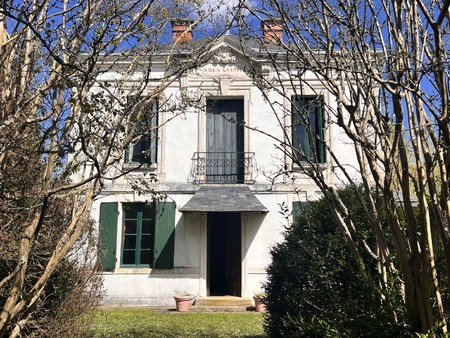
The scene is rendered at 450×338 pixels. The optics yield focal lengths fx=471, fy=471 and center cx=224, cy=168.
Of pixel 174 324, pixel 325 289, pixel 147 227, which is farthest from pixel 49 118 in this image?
pixel 147 227

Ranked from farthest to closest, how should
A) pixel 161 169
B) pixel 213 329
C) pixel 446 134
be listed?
pixel 161 169 → pixel 213 329 → pixel 446 134

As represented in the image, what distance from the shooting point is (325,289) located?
5172mm

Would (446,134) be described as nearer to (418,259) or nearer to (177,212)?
(418,259)

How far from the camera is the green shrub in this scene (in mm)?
3529

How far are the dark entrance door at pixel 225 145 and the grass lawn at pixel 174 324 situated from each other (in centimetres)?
421

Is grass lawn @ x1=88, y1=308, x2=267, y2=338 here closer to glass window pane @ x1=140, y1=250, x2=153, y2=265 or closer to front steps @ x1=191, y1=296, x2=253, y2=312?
front steps @ x1=191, y1=296, x2=253, y2=312

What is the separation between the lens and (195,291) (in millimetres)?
13195

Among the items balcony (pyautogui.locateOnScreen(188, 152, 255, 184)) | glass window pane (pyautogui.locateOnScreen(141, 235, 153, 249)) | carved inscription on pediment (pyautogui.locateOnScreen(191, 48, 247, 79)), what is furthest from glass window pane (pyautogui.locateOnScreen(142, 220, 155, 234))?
carved inscription on pediment (pyautogui.locateOnScreen(191, 48, 247, 79))

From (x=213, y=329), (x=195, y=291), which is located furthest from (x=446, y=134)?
(x=195, y=291)

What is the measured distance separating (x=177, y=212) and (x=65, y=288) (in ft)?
25.1

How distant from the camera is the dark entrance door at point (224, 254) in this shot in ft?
45.8

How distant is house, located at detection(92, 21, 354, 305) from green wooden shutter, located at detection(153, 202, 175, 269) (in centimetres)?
3

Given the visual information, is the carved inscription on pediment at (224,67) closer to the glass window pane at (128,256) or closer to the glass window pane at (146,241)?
the glass window pane at (146,241)

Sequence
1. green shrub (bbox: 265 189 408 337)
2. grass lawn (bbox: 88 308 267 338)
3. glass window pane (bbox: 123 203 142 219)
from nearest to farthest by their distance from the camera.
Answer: green shrub (bbox: 265 189 408 337), grass lawn (bbox: 88 308 267 338), glass window pane (bbox: 123 203 142 219)
